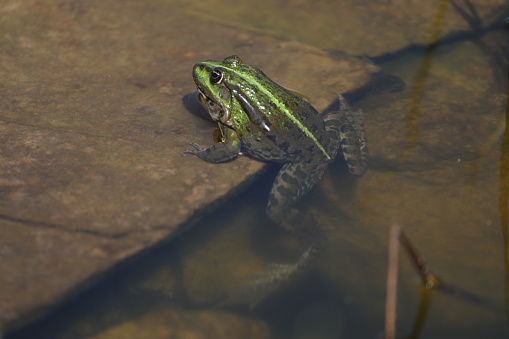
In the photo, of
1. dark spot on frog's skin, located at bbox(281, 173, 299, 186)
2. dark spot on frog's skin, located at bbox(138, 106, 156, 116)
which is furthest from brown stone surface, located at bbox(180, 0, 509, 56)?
dark spot on frog's skin, located at bbox(281, 173, 299, 186)

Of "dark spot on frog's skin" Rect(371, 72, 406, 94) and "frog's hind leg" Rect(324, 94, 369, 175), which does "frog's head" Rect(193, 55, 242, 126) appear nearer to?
"frog's hind leg" Rect(324, 94, 369, 175)

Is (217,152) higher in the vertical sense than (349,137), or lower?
lower

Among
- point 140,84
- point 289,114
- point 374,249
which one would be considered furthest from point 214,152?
point 374,249

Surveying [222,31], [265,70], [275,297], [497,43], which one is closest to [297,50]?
[265,70]

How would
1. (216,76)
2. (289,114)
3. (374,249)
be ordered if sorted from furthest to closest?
(216,76), (289,114), (374,249)

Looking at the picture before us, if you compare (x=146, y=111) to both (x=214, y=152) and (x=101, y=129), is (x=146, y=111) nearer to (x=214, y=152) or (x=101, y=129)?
(x=101, y=129)

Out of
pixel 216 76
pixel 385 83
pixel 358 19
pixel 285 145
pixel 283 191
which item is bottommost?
pixel 283 191

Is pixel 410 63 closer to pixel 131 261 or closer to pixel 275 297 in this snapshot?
pixel 275 297
